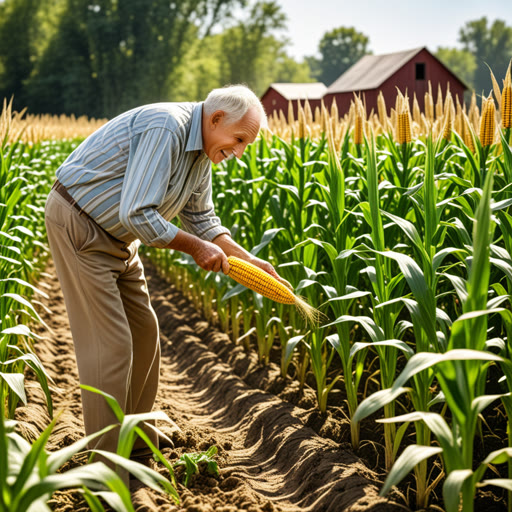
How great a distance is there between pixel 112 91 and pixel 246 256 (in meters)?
51.0

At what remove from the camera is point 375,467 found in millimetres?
3082

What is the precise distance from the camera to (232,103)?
2730mm

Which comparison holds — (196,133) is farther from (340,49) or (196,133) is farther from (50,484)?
(340,49)

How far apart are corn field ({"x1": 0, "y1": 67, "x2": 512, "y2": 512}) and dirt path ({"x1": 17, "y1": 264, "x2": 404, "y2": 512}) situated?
173mm

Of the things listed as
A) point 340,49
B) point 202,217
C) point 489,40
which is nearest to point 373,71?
point 202,217

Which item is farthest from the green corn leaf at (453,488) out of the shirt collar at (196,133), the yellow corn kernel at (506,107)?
the yellow corn kernel at (506,107)

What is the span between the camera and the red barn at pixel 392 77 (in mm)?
32781

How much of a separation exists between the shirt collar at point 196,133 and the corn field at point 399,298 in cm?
76

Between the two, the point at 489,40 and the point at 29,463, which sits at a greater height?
the point at 489,40

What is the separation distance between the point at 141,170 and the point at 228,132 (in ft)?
1.44

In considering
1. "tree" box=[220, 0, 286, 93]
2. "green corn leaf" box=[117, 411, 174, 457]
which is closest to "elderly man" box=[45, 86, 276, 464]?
"green corn leaf" box=[117, 411, 174, 457]

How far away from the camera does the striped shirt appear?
262 centimetres

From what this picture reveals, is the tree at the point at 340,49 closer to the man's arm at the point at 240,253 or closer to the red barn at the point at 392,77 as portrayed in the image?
the red barn at the point at 392,77

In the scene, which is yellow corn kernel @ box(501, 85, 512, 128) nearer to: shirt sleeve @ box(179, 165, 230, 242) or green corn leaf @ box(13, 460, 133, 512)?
shirt sleeve @ box(179, 165, 230, 242)
